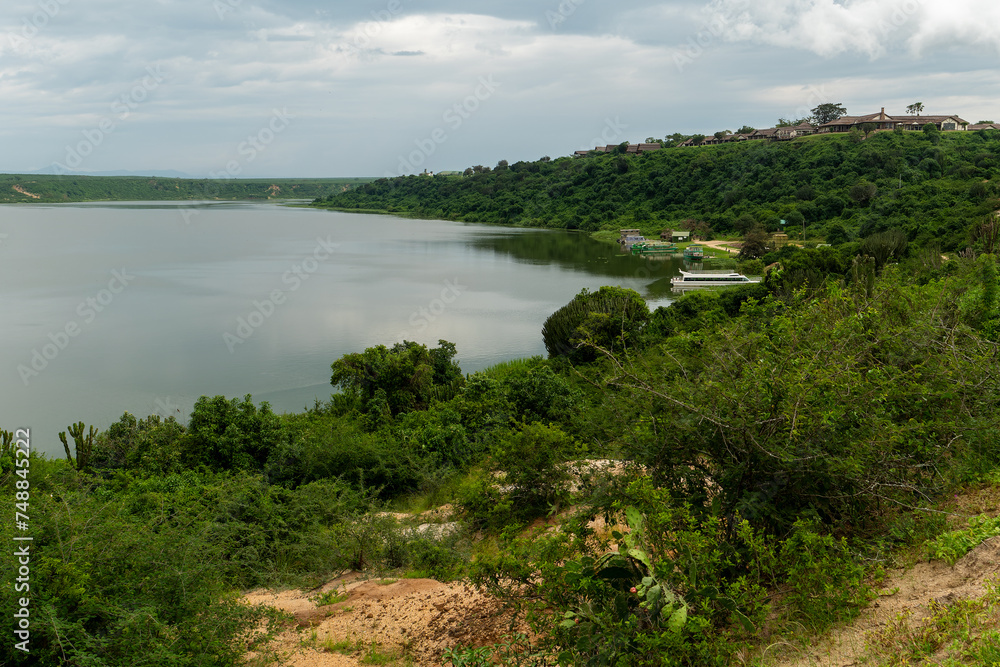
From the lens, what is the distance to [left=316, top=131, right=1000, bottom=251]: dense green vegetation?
125 ft

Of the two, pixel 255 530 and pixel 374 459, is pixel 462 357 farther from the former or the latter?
pixel 255 530

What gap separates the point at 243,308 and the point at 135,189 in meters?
135

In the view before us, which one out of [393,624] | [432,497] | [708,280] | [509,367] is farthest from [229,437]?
[708,280]

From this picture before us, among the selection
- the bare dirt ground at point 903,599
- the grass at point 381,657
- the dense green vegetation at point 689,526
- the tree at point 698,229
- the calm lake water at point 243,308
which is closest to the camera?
the bare dirt ground at point 903,599

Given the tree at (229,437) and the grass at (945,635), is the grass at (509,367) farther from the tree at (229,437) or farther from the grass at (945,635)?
the grass at (945,635)

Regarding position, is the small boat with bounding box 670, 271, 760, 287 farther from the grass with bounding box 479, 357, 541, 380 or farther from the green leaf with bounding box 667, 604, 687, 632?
the green leaf with bounding box 667, 604, 687, 632

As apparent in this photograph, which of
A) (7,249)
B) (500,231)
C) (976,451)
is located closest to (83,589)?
(976,451)

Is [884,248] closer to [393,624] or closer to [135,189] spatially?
[393,624]

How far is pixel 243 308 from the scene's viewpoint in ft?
91.9

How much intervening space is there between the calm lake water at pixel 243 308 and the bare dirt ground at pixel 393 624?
11.1m

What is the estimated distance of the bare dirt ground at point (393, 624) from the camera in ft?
16.3

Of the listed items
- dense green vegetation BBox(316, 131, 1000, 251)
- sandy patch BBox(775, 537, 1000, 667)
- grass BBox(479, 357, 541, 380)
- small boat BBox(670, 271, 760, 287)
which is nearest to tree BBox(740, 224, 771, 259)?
dense green vegetation BBox(316, 131, 1000, 251)

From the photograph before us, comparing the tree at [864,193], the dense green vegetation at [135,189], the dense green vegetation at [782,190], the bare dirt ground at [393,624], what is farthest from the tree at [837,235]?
the dense green vegetation at [135,189]

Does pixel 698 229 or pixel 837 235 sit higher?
pixel 698 229
